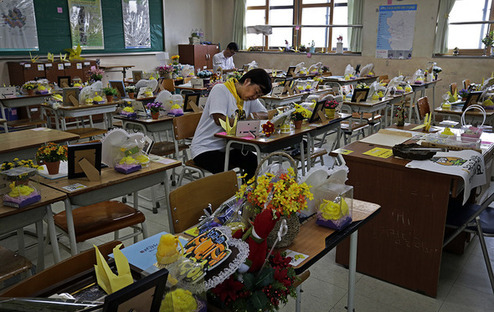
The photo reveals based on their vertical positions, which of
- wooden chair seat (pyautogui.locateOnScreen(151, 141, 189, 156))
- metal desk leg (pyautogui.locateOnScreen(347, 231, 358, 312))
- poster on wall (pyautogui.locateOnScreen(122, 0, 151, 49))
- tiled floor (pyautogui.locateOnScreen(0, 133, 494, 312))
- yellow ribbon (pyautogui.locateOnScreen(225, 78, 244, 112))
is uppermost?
poster on wall (pyautogui.locateOnScreen(122, 0, 151, 49))

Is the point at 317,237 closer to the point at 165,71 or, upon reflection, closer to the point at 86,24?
the point at 165,71

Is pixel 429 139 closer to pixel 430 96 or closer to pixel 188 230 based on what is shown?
pixel 188 230

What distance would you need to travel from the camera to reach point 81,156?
2.29 m

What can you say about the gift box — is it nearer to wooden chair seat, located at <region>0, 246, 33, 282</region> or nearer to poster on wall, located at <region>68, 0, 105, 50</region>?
wooden chair seat, located at <region>0, 246, 33, 282</region>

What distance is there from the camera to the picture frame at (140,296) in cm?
81

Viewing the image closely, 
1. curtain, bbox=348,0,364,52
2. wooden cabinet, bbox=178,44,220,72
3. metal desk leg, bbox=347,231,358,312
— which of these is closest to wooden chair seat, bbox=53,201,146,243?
metal desk leg, bbox=347,231,358,312

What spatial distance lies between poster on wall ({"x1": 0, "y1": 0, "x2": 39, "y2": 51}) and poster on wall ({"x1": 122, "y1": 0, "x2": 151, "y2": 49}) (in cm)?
230

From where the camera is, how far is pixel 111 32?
384 inches

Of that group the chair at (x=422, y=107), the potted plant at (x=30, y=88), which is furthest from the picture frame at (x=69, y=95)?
the chair at (x=422, y=107)

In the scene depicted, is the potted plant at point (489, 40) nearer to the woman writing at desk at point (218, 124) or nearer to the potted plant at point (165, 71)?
the potted plant at point (165, 71)

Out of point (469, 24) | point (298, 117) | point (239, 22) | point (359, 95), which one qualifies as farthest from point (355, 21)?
point (298, 117)

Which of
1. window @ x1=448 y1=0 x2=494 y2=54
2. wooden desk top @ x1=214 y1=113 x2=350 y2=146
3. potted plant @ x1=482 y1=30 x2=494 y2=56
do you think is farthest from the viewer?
window @ x1=448 y1=0 x2=494 y2=54

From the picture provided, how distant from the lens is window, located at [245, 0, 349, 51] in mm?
10508

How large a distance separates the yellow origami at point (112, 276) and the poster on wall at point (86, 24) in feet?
29.9
